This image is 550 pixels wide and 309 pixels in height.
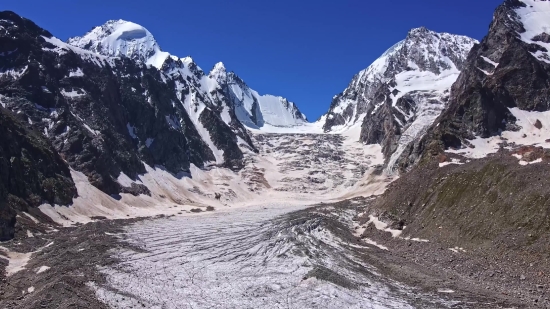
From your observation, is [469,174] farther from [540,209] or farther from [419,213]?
[540,209]

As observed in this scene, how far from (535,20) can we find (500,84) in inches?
2073

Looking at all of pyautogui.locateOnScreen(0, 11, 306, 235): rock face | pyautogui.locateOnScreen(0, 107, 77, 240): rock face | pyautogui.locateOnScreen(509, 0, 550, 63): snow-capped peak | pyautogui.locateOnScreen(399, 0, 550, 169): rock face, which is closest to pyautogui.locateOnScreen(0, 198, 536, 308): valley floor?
pyautogui.locateOnScreen(0, 107, 77, 240): rock face

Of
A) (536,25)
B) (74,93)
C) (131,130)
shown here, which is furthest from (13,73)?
(536,25)

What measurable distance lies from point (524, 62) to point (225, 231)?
4199 inches

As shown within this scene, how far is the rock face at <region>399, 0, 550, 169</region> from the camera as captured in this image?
11412 cm

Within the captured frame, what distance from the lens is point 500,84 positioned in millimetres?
131500

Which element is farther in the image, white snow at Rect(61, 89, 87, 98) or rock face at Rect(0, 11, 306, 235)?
white snow at Rect(61, 89, 87, 98)

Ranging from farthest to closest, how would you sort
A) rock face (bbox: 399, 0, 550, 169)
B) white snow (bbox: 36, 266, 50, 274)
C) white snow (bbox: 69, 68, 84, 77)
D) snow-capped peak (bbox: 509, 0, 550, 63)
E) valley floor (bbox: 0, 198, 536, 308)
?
white snow (bbox: 69, 68, 84, 77) → snow-capped peak (bbox: 509, 0, 550, 63) → rock face (bbox: 399, 0, 550, 169) → white snow (bbox: 36, 266, 50, 274) → valley floor (bbox: 0, 198, 536, 308)

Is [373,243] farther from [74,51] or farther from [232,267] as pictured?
[74,51]

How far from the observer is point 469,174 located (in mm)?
62625

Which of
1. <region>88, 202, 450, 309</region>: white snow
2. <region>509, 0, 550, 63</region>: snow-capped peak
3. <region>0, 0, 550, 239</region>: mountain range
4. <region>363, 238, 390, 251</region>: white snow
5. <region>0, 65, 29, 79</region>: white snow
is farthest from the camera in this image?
<region>509, 0, 550, 63</region>: snow-capped peak

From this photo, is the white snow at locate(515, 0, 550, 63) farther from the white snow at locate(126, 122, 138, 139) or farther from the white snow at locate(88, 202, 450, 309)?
the white snow at locate(126, 122, 138, 139)

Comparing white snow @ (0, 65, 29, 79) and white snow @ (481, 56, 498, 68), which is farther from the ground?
white snow @ (481, 56, 498, 68)

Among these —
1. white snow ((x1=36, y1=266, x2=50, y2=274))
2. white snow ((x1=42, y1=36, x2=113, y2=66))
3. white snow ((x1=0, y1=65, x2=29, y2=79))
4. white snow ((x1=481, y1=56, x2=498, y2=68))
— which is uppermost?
white snow ((x1=42, y1=36, x2=113, y2=66))
